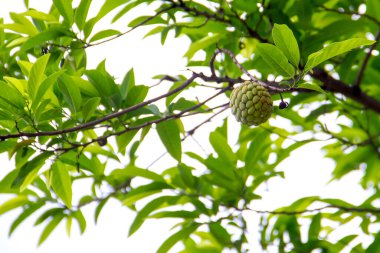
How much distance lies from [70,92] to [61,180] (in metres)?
0.36

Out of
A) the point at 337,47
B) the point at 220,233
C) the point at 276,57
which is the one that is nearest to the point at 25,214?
the point at 220,233

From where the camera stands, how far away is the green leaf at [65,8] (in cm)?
166

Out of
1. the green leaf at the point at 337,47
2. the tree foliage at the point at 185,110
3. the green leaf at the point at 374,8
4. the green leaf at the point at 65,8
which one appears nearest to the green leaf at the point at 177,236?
the tree foliage at the point at 185,110

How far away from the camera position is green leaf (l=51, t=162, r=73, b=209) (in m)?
1.77

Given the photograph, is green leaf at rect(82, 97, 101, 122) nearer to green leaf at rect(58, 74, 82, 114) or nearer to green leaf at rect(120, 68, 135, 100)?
green leaf at rect(58, 74, 82, 114)

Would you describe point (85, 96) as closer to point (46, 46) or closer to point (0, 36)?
point (46, 46)

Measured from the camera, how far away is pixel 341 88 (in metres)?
1.95

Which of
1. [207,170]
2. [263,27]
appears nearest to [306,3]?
[263,27]

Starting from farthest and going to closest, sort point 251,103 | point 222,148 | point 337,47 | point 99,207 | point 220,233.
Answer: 1. point 99,207
2. point 220,233
3. point 222,148
4. point 251,103
5. point 337,47

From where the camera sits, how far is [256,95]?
1296 millimetres

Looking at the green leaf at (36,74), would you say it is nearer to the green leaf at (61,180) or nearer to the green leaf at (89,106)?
the green leaf at (89,106)

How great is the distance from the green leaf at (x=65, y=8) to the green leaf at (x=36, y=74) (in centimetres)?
31

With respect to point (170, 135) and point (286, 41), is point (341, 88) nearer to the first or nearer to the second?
point (170, 135)

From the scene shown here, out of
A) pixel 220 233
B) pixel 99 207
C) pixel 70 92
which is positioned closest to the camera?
pixel 70 92
